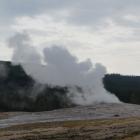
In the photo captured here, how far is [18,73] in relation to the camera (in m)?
155

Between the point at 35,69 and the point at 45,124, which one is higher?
the point at 35,69

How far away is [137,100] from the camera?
158 meters

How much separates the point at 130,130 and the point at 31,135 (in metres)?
13.6

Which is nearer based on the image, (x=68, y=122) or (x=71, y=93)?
(x=68, y=122)

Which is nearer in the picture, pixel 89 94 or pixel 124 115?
pixel 124 115

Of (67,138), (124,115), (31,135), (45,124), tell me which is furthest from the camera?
(124,115)

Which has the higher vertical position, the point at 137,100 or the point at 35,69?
the point at 35,69

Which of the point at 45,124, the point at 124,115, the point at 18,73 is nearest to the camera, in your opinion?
the point at 45,124

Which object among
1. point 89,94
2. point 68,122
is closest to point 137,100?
point 89,94

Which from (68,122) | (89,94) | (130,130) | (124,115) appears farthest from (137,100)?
(130,130)

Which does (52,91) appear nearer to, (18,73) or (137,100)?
(18,73)

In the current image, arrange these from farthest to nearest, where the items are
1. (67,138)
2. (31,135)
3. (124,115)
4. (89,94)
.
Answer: (89,94) < (124,115) < (31,135) < (67,138)

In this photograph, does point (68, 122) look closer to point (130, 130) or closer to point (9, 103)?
point (130, 130)

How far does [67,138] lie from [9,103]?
276 ft
